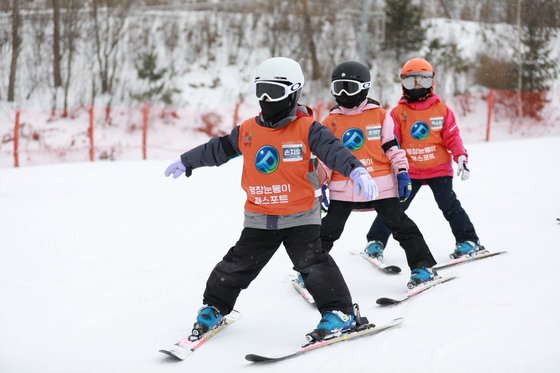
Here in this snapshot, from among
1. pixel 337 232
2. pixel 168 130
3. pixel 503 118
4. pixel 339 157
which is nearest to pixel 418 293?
pixel 337 232

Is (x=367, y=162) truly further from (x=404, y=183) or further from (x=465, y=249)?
(x=465, y=249)

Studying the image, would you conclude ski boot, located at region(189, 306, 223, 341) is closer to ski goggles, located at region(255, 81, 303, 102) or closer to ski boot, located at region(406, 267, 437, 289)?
ski goggles, located at region(255, 81, 303, 102)

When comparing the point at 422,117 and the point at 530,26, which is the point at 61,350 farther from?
the point at 530,26

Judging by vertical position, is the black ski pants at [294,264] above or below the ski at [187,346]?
above

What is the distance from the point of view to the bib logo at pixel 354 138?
15.4 feet

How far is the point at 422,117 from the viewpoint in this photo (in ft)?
17.7

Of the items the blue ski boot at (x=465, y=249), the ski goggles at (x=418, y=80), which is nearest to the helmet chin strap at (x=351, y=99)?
the ski goggles at (x=418, y=80)

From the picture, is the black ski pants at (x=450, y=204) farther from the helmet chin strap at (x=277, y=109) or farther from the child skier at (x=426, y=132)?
the helmet chin strap at (x=277, y=109)

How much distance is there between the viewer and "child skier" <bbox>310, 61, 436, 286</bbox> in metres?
4.66

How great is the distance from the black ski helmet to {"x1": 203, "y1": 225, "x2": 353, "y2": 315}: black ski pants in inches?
48.4

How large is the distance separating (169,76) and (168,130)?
4485mm

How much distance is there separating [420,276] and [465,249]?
41.2 inches

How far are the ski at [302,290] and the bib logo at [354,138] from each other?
1.15m

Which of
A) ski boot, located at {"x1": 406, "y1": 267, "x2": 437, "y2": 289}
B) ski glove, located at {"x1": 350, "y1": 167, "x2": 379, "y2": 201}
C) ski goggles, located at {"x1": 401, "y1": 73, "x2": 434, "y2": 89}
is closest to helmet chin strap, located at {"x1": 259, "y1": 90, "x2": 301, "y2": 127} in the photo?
ski glove, located at {"x1": 350, "y1": 167, "x2": 379, "y2": 201}
